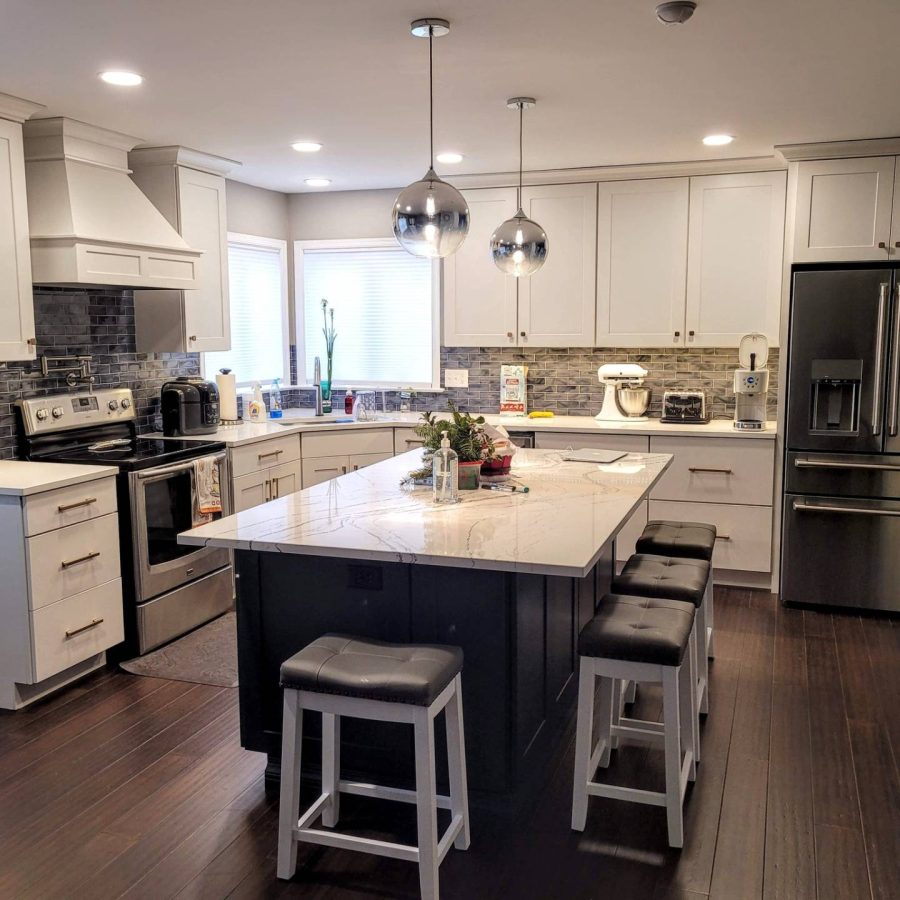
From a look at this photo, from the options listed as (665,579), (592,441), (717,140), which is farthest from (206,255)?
(665,579)

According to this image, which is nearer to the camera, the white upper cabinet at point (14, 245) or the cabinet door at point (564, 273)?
the white upper cabinet at point (14, 245)

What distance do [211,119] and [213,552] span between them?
6.51ft

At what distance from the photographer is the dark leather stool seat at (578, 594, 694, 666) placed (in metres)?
2.40

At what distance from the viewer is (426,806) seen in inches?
83.6

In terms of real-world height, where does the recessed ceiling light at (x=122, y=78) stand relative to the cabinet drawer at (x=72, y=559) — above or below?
above

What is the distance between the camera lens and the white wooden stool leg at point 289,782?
224 cm

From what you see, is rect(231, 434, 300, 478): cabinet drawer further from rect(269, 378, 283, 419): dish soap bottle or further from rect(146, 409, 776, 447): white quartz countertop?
rect(269, 378, 283, 419): dish soap bottle

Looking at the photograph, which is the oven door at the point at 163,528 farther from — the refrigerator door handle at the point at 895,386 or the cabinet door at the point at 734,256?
the refrigerator door handle at the point at 895,386

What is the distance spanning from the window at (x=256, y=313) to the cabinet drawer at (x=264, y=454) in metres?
0.74

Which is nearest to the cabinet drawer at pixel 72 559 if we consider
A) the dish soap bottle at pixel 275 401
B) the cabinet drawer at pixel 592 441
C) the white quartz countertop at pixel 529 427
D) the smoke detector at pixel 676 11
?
the white quartz countertop at pixel 529 427

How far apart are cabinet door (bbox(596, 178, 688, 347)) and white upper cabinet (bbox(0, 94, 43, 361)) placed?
3.05m

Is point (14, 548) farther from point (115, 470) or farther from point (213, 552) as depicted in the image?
point (213, 552)

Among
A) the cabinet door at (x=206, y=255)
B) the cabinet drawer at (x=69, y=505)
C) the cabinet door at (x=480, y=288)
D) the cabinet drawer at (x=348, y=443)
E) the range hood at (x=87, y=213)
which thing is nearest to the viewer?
the cabinet drawer at (x=69, y=505)

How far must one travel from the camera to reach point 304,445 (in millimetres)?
5234
